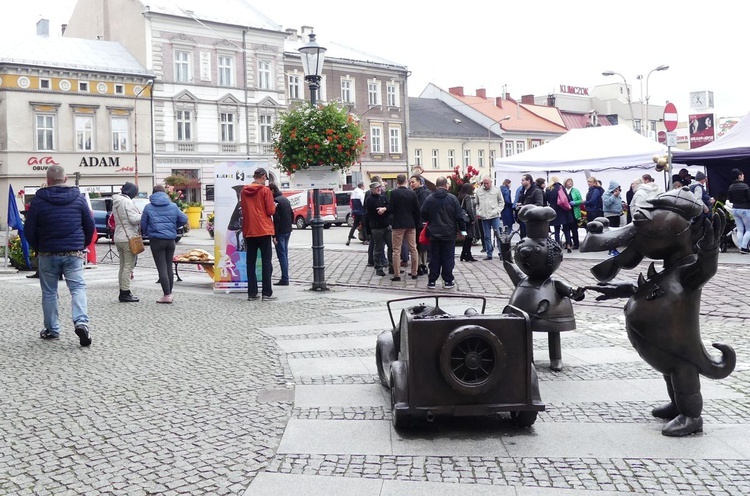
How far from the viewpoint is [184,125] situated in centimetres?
4688

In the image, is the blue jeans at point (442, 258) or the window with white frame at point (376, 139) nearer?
the blue jeans at point (442, 258)

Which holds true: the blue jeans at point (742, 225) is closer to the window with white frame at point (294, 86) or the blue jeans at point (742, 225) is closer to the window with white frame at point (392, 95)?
the window with white frame at point (294, 86)

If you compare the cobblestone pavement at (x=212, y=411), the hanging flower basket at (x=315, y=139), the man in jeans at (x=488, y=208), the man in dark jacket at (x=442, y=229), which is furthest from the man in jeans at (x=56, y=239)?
the man in jeans at (x=488, y=208)

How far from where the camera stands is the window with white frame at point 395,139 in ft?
188

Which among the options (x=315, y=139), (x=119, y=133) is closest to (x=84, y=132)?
(x=119, y=133)

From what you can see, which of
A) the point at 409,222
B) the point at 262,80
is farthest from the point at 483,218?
the point at 262,80

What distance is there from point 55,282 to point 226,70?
4232 cm

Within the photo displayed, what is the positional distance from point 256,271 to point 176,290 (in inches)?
68.5

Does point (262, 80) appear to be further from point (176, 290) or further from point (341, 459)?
point (341, 459)

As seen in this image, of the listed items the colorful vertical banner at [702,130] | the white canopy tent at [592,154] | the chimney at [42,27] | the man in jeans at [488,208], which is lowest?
the man in jeans at [488,208]

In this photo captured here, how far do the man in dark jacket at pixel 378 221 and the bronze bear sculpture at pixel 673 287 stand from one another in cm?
Result: 945

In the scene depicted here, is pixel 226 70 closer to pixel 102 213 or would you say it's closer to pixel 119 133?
pixel 119 133

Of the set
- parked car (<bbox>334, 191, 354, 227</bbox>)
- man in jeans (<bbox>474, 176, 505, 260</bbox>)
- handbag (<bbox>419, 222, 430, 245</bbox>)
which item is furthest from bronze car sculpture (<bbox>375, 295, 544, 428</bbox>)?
parked car (<bbox>334, 191, 354, 227</bbox>)

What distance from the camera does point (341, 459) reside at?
14.5 ft
